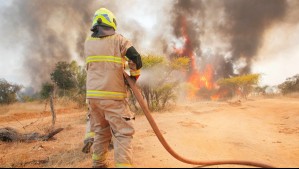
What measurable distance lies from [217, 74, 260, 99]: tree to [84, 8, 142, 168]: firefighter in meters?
28.9

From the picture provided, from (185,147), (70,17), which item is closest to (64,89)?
(70,17)

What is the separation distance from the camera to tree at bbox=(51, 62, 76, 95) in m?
21.5

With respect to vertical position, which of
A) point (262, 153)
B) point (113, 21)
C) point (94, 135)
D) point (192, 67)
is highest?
point (192, 67)

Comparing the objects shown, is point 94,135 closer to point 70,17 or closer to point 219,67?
point 70,17

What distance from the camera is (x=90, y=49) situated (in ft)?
12.5

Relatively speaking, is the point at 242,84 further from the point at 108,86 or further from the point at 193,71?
the point at 108,86

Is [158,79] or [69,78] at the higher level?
[69,78]

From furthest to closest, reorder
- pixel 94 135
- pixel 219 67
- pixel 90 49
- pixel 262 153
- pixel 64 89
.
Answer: pixel 219 67 < pixel 64 89 < pixel 262 153 < pixel 94 135 < pixel 90 49

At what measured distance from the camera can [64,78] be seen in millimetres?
21516

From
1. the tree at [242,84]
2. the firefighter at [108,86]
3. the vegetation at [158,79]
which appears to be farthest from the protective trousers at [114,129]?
the tree at [242,84]

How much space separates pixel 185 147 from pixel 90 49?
2.87 metres

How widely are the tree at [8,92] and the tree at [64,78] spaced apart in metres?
5.25

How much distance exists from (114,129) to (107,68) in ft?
2.75

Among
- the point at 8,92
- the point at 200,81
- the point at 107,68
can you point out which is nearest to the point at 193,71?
the point at 200,81
